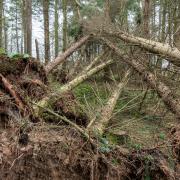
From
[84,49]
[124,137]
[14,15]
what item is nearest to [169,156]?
[124,137]

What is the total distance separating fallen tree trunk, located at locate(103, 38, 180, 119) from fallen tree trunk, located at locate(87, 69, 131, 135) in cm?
30

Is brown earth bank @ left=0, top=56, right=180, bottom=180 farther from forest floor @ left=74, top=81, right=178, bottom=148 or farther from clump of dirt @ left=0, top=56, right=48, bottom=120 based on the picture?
forest floor @ left=74, top=81, right=178, bottom=148

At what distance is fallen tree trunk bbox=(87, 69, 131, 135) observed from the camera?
510 cm

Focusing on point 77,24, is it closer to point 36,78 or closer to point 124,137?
point 36,78

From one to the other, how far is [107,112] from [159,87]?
1338 millimetres

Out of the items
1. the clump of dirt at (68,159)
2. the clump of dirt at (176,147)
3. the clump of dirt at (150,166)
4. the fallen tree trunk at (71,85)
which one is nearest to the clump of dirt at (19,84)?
the fallen tree trunk at (71,85)

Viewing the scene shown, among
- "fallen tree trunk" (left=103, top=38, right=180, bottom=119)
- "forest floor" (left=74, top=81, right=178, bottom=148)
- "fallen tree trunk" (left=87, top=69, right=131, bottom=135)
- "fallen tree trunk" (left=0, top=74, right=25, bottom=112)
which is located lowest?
"forest floor" (left=74, top=81, right=178, bottom=148)

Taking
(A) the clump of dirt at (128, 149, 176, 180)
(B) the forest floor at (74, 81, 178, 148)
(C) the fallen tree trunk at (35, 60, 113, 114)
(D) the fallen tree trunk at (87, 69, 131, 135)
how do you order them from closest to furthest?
(A) the clump of dirt at (128, 149, 176, 180), (C) the fallen tree trunk at (35, 60, 113, 114), (D) the fallen tree trunk at (87, 69, 131, 135), (B) the forest floor at (74, 81, 178, 148)

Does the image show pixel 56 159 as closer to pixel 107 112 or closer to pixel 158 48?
pixel 107 112

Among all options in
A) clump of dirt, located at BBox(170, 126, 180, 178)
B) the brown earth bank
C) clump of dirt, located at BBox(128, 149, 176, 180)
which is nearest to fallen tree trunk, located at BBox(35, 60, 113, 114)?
the brown earth bank

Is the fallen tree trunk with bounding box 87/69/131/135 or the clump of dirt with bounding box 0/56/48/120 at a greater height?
the clump of dirt with bounding box 0/56/48/120

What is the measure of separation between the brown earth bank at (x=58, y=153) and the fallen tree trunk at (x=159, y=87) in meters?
1.89

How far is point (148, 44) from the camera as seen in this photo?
659 cm

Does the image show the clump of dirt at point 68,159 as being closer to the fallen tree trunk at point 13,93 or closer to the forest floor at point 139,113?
the fallen tree trunk at point 13,93
